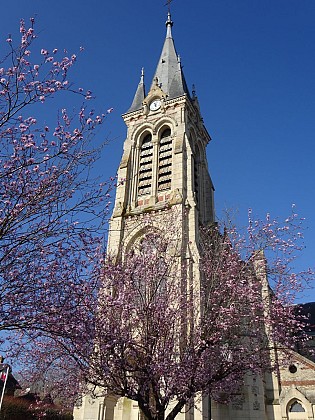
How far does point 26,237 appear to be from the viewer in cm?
684

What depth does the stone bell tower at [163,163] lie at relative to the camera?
69.5 feet

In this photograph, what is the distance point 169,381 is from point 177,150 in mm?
Answer: 15291

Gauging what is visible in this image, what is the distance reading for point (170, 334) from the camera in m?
11.2

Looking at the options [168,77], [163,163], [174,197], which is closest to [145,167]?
[163,163]

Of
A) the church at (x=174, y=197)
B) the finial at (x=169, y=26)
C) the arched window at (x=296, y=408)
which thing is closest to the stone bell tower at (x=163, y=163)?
the church at (x=174, y=197)

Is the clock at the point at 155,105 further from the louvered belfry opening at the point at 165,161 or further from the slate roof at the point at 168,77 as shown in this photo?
the louvered belfry opening at the point at 165,161

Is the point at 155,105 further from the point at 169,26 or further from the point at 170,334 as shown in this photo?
the point at 170,334

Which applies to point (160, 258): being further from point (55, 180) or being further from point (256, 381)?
point (256, 381)

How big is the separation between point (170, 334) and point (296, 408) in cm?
1202

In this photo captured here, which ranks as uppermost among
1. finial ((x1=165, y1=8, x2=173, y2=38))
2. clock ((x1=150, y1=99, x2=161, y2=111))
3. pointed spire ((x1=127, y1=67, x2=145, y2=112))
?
finial ((x1=165, y1=8, x2=173, y2=38))

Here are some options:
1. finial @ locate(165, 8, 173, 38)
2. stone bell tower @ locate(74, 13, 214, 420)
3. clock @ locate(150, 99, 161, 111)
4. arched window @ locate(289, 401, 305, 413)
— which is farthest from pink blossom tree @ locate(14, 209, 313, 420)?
finial @ locate(165, 8, 173, 38)

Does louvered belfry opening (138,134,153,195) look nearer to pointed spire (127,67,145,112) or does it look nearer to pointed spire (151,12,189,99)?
pointed spire (127,67,145,112)

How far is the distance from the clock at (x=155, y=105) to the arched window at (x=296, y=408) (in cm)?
2011

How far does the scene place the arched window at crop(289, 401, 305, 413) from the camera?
18734 mm
